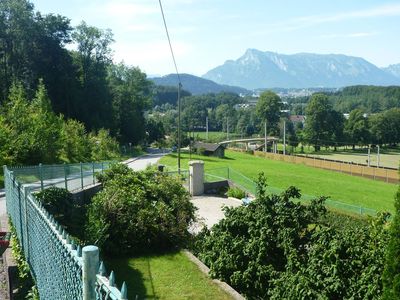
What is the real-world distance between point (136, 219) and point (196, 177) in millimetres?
14733

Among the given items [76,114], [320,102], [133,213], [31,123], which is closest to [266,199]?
[133,213]

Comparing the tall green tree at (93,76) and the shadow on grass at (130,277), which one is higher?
the tall green tree at (93,76)

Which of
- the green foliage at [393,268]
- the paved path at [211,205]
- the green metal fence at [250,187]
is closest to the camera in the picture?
the green foliage at [393,268]

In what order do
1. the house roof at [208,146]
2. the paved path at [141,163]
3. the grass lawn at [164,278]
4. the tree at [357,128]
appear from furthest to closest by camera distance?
1. the tree at [357,128]
2. the house roof at [208,146]
3. the paved path at [141,163]
4. the grass lawn at [164,278]

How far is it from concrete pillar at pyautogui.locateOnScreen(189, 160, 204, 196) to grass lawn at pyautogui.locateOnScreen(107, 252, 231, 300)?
14.7 metres

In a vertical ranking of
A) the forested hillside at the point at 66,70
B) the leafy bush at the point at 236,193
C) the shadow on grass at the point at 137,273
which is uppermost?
the forested hillside at the point at 66,70

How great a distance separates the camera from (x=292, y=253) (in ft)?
29.8

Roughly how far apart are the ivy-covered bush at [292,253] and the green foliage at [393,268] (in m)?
0.66

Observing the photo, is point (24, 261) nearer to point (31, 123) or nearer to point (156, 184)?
point (156, 184)

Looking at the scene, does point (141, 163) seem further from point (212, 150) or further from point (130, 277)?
point (130, 277)

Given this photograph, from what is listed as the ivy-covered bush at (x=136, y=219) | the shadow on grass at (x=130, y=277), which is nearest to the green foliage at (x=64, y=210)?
the ivy-covered bush at (x=136, y=219)

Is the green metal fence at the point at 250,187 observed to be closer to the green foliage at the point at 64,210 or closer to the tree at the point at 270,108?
the green foliage at the point at 64,210

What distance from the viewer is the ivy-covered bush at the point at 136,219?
12.3 meters

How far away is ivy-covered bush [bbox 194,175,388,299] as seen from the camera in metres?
8.02
